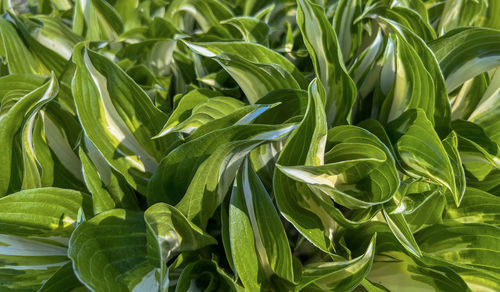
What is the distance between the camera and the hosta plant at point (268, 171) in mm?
859

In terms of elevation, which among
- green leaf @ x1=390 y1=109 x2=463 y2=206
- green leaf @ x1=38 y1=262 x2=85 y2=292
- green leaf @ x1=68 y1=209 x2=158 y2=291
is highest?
green leaf @ x1=390 y1=109 x2=463 y2=206

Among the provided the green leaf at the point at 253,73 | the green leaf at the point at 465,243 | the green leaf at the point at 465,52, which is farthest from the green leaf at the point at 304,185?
the green leaf at the point at 465,52

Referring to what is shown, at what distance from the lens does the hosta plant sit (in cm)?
86

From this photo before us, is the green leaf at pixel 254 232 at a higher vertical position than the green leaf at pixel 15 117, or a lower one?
lower

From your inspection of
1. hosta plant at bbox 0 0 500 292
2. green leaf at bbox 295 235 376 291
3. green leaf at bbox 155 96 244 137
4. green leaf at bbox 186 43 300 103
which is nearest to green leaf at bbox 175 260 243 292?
hosta plant at bbox 0 0 500 292

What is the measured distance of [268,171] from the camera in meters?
1.00

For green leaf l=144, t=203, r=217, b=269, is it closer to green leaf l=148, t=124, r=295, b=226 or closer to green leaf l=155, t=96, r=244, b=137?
green leaf l=148, t=124, r=295, b=226

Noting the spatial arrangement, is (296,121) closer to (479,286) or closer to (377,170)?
(377,170)

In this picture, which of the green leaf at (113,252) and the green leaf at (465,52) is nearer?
the green leaf at (113,252)

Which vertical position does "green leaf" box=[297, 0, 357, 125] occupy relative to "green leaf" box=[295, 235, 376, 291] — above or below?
above

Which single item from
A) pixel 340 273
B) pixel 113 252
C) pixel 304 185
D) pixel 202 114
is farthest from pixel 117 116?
pixel 340 273

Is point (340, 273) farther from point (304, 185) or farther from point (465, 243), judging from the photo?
point (465, 243)

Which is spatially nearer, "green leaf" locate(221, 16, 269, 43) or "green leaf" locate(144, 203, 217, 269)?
"green leaf" locate(144, 203, 217, 269)

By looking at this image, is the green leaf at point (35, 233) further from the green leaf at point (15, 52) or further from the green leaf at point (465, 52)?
the green leaf at point (465, 52)
